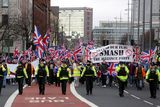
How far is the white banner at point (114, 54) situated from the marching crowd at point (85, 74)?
1.78ft

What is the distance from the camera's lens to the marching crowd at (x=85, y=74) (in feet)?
86.7

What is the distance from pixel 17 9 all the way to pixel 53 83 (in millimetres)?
53741

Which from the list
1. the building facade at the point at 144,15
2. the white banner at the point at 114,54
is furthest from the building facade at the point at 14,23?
the white banner at the point at 114,54

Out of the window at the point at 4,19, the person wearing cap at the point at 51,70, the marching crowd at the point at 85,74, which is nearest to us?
the marching crowd at the point at 85,74

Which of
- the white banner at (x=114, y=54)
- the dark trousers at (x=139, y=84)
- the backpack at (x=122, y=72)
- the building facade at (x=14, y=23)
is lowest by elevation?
the dark trousers at (x=139, y=84)

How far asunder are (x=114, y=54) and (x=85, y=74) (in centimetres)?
693

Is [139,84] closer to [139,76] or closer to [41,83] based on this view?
[139,76]

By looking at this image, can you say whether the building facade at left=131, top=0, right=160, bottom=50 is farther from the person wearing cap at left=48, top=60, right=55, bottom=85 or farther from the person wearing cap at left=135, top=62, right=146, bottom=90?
the person wearing cap at left=135, top=62, right=146, bottom=90

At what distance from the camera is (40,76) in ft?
88.4

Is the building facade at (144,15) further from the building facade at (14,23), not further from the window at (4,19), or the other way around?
the window at (4,19)

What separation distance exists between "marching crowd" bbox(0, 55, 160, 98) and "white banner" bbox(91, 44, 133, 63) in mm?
542

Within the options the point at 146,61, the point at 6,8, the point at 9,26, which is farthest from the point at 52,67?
the point at 6,8

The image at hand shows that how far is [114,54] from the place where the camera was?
A: 33.8m

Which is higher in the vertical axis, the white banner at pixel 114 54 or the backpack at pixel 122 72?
the white banner at pixel 114 54
